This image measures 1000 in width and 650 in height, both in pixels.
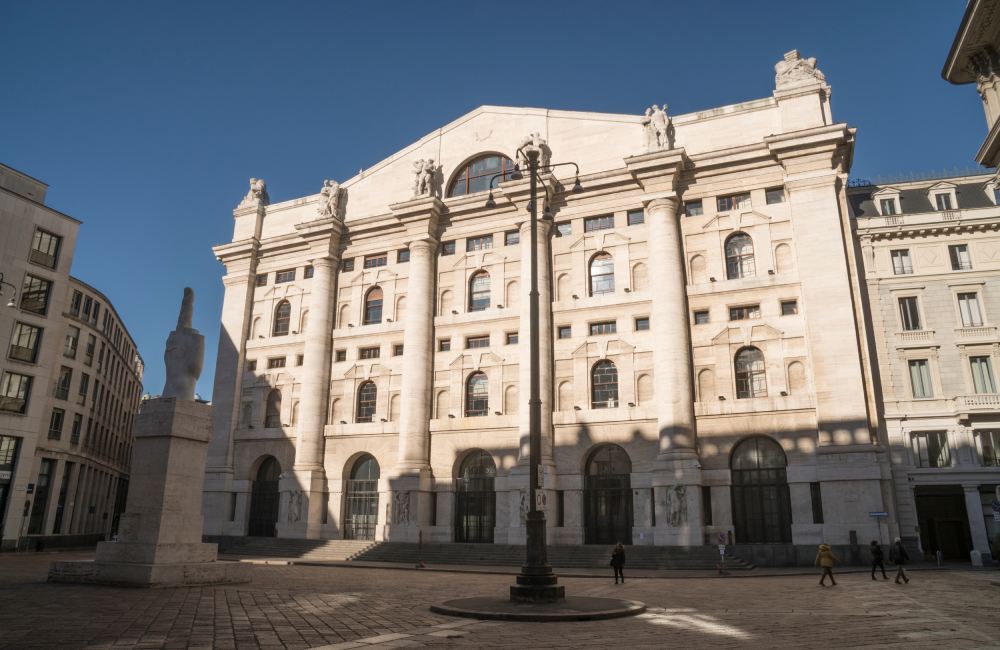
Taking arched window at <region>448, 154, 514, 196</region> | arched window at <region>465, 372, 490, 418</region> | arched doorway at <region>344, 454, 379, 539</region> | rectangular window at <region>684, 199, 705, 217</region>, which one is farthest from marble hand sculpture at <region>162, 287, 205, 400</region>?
rectangular window at <region>684, 199, 705, 217</region>

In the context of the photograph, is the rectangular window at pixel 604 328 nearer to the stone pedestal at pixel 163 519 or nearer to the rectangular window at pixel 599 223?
the rectangular window at pixel 599 223

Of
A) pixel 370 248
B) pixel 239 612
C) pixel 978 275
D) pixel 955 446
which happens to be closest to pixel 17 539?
pixel 370 248

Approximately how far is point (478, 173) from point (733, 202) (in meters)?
16.7

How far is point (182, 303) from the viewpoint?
2211cm

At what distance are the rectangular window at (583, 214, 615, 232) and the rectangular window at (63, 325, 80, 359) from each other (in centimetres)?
3788

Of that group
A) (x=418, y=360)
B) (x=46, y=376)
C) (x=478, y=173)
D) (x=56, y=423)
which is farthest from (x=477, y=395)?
(x=56, y=423)

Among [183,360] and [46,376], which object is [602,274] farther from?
[46,376]

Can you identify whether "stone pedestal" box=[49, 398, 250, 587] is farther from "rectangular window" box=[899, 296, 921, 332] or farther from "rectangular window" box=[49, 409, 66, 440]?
"rectangular window" box=[899, 296, 921, 332]

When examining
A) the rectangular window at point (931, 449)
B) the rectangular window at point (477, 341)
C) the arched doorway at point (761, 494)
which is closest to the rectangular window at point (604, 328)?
the rectangular window at point (477, 341)

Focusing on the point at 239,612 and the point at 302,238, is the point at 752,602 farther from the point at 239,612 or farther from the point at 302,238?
the point at 302,238

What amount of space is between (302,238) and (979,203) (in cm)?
4320

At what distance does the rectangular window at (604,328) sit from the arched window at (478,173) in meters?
12.3

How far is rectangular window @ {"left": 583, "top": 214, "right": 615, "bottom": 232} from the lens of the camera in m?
41.7

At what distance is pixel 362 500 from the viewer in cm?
4306
